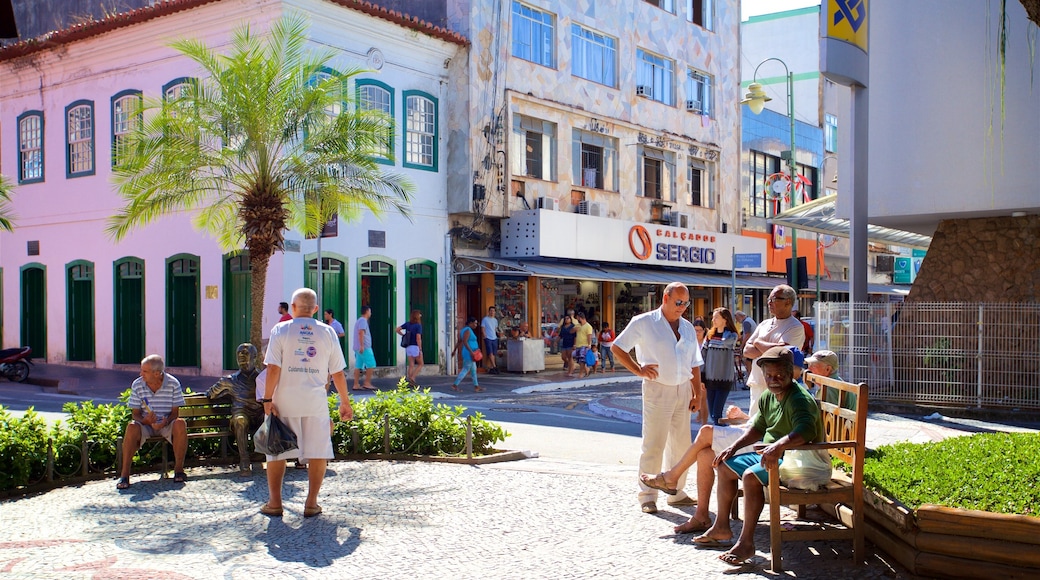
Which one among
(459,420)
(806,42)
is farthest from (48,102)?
(806,42)

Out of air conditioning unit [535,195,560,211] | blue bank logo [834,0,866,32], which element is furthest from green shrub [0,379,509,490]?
air conditioning unit [535,195,560,211]

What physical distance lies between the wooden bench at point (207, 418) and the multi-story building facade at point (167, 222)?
10.8m

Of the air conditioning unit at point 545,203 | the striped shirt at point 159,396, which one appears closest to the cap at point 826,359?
the striped shirt at point 159,396

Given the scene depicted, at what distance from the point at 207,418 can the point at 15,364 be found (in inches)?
539

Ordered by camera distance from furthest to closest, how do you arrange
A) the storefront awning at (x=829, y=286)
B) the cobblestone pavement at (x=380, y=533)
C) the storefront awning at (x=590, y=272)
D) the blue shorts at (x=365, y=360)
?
the storefront awning at (x=829, y=286) < the storefront awning at (x=590, y=272) < the blue shorts at (x=365, y=360) < the cobblestone pavement at (x=380, y=533)

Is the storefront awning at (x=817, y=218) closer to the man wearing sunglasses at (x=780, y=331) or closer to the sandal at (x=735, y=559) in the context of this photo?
the man wearing sunglasses at (x=780, y=331)

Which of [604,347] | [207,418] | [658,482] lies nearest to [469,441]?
[207,418]

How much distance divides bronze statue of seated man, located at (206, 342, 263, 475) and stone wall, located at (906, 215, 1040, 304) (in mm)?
11582

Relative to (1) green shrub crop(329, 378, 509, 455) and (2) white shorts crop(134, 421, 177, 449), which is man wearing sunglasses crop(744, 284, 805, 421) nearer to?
(1) green shrub crop(329, 378, 509, 455)

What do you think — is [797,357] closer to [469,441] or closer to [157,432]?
[469,441]

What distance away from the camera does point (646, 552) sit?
6.08m

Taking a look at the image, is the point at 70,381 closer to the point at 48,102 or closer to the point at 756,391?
the point at 48,102

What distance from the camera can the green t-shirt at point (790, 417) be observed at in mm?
5727

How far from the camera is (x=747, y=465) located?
5.98 metres
